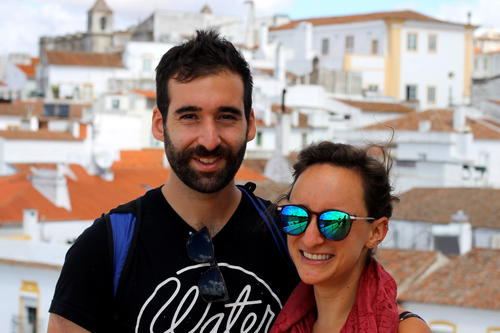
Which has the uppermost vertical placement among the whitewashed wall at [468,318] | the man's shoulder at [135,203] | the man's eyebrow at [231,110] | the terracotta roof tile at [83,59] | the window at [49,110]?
the terracotta roof tile at [83,59]

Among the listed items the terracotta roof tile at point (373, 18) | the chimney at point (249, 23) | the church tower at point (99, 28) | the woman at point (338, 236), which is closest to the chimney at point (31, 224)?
the woman at point (338, 236)

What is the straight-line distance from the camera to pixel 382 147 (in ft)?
10.6

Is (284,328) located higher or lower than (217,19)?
lower

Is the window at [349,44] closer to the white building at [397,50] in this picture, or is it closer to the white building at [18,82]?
the white building at [397,50]

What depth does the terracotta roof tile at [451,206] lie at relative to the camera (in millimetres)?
23672

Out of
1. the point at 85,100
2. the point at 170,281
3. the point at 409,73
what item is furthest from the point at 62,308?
the point at 409,73

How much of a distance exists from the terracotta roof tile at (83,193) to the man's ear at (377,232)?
18.2 metres

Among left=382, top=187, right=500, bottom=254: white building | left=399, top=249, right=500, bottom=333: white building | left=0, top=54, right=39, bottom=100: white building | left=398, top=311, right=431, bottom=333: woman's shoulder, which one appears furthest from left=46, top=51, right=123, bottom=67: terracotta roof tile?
left=398, top=311, right=431, bottom=333: woman's shoulder

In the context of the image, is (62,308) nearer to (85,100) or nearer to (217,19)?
(85,100)

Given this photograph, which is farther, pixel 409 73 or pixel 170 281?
pixel 409 73

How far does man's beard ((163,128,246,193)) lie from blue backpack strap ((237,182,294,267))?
8.0 inches

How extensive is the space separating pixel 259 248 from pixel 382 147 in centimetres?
50

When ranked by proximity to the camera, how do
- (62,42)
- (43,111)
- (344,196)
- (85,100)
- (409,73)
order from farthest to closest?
(62,42)
(409,73)
(85,100)
(43,111)
(344,196)

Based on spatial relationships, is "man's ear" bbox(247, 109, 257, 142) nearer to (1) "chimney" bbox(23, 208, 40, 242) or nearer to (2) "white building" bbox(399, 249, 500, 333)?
(2) "white building" bbox(399, 249, 500, 333)
